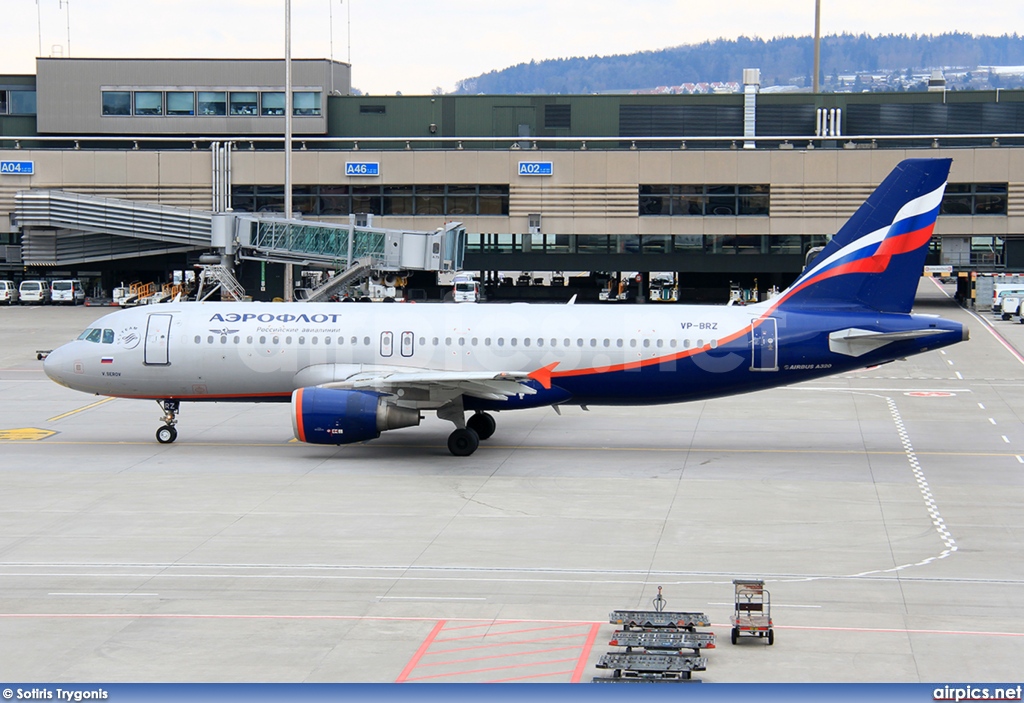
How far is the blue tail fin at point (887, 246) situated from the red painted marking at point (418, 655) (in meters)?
19.2

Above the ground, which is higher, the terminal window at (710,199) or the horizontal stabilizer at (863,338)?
the terminal window at (710,199)

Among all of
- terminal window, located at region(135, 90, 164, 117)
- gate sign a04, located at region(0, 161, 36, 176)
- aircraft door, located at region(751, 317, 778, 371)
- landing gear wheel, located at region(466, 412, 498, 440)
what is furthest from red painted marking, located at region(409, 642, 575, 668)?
terminal window, located at region(135, 90, 164, 117)

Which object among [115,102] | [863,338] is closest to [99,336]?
[863,338]

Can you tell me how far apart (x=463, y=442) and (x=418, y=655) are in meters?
16.2

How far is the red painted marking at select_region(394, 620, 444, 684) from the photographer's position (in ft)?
56.4

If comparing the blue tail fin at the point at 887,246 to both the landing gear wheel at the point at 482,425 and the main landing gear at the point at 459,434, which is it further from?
the main landing gear at the point at 459,434

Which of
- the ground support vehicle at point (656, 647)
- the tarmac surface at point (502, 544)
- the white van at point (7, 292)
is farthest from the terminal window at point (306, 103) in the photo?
the ground support vehicle at point (656, 647)

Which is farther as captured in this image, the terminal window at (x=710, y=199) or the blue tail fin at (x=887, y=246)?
the terminal window at (x=710, y=199)

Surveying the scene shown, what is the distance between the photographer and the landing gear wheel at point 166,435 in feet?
119

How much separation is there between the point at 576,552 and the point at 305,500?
7.86 metres

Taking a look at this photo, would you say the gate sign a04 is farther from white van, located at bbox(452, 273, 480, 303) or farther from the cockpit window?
the cockpit window

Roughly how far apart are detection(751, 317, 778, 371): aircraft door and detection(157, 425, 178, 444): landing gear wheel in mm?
17869
